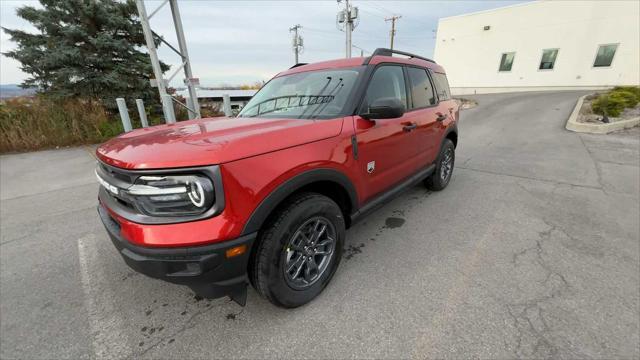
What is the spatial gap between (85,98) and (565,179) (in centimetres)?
1322

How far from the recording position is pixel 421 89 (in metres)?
3.32

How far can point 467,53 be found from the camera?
23.3 meters

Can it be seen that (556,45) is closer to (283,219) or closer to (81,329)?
(283,219)

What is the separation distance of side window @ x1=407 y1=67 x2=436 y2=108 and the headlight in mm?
2589

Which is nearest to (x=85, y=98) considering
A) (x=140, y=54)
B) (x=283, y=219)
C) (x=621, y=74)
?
(x=140, y=54)

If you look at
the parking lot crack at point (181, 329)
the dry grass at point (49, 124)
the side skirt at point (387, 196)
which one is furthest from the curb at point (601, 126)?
the dry grass at point (49, 124)

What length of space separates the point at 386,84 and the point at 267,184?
178cm

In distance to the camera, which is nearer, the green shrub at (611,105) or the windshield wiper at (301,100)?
the windshield wiper at (301,100)

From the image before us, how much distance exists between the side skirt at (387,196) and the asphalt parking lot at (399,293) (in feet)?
1.50

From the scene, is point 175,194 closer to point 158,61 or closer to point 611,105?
point 158,61

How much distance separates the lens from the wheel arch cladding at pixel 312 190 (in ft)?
5.23


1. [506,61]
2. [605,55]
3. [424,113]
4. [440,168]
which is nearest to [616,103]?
[440,168]

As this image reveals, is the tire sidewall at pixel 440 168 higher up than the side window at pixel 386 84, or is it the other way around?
the side window at pixel 386 84

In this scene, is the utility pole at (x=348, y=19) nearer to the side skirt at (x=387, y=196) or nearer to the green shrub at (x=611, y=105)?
the green shrub at (x=611, y=105)
